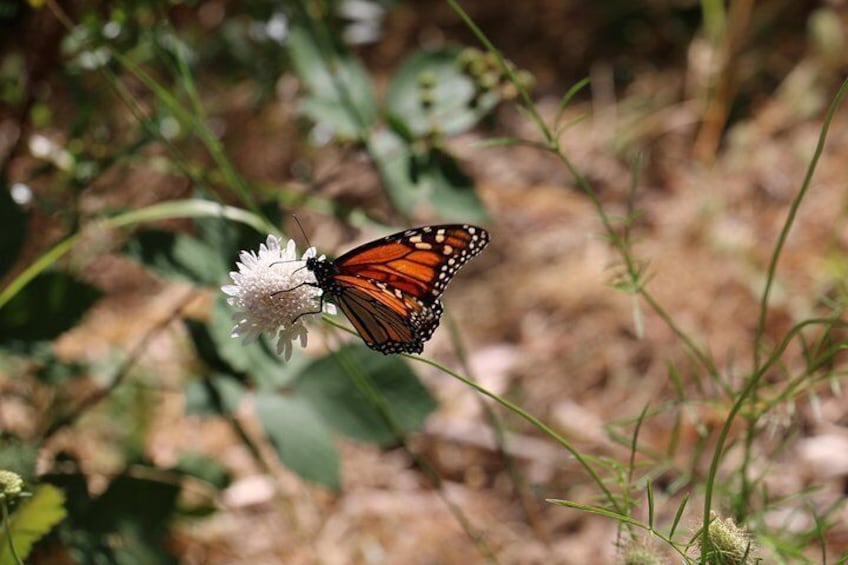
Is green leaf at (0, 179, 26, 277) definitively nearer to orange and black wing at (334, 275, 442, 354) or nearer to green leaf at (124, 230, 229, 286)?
green leaf at (124, 230, 229, 286)

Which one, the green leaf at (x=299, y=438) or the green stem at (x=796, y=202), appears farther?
the green leaf at (x=299, y=438)

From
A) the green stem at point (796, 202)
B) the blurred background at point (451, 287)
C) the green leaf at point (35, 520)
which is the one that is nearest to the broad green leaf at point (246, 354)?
the blurred background at point (451, 287)

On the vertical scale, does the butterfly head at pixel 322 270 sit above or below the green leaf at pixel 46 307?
below

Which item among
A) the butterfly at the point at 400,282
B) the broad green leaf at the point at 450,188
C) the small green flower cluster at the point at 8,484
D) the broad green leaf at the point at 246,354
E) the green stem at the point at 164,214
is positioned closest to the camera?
the small green flower cluster at the point at 8,484

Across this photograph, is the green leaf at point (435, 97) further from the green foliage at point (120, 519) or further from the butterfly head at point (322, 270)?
the green foliage at point (120, 519)

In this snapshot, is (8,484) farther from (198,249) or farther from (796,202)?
(796,202)

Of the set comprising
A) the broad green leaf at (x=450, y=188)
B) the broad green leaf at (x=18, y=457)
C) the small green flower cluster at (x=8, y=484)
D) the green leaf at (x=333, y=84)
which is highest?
the green leaf at (x=333, y=84)
